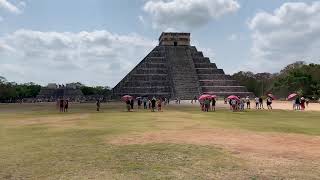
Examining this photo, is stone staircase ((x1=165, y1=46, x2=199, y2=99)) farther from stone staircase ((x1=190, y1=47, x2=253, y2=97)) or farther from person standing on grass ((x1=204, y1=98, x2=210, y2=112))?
person standing on grass ((x1=204, y1=98, x2=210, y2=112))

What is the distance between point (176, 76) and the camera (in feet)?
307

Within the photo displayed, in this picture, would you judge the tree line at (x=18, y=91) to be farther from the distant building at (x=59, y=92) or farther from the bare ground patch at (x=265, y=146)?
the bare ground patch at (x=265, y=146)

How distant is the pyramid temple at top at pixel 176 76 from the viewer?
87.1 metres

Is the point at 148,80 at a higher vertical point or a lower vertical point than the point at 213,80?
lower

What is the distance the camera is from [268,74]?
497 ft

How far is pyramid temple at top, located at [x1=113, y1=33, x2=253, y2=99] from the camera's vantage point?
87125 millimetres

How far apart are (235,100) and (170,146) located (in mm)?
30418

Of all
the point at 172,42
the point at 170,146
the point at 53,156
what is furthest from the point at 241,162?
the point at 172,42

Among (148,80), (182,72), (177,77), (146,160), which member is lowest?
(146,160)

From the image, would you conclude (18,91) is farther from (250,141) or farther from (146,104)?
(250,141)

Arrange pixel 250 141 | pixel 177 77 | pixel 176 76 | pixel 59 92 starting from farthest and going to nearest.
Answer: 1. pixel 59 92
2. pixel 176 76
3. pixel 177 77
4. pixel 250 141

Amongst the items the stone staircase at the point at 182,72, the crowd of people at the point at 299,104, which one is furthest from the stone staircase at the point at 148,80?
the crowd of people at the point at 299,104

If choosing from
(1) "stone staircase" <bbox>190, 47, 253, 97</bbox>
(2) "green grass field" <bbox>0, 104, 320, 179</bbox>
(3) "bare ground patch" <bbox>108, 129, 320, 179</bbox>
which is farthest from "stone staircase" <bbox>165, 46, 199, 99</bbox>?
(2) "green grass field" <bbox>0, 104, 320, 179</bbox>

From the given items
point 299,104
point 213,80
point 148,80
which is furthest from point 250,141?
point 213,80
